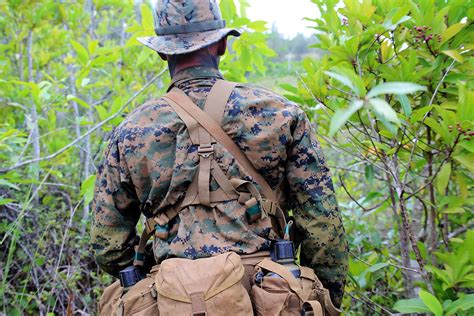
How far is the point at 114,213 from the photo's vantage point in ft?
6.87

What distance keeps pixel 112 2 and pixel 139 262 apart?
256 cm

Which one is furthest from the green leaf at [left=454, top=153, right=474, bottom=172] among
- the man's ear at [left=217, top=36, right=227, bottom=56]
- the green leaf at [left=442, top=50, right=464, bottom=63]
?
the man's ear at [left=217, top=36, right=227, bottom=56]

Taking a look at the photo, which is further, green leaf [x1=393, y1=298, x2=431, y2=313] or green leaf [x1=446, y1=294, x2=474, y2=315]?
A: green leaf [x1=393, y1=298, x2=431, y2=313]

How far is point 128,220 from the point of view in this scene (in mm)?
2156

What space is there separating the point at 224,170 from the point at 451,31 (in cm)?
111

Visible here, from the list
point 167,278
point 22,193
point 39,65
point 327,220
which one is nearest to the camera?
point 167,278

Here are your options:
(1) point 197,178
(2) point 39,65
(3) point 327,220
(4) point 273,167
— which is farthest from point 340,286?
(2) point 39,65

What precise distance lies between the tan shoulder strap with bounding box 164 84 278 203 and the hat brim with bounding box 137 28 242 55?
161 mm

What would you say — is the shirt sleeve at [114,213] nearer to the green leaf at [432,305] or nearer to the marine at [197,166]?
the marine at [197,166]

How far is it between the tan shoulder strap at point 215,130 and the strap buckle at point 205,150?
4 centimetres

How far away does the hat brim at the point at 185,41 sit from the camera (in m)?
1.92

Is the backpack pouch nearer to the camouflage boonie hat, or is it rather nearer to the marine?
the marine

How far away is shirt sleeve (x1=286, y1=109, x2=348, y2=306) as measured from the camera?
1975 millimetres

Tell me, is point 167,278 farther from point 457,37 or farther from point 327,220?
point 457,37
